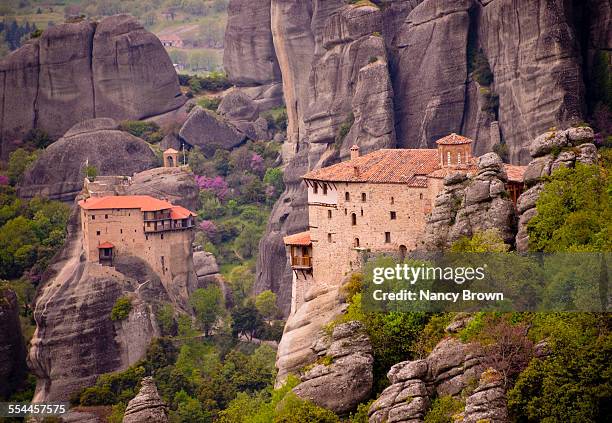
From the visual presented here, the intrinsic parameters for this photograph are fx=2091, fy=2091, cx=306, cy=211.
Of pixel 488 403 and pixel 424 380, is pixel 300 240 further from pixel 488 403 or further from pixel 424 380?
pixel 488 403

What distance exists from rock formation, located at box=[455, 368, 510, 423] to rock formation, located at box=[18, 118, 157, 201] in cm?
7981

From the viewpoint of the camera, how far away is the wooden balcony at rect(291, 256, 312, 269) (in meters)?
85.9

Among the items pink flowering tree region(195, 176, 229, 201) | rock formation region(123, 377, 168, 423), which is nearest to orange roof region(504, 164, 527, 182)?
rock formation region(123, 377, 168, 423)

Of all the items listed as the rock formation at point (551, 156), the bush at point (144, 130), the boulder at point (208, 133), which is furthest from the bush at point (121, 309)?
the rock formation at point (551, 156)

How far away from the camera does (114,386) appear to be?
116 metres

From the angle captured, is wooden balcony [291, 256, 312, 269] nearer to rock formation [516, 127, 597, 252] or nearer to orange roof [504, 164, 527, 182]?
orange roof [504, 164, 527, 182]

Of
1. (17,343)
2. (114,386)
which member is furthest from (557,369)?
(17,343)

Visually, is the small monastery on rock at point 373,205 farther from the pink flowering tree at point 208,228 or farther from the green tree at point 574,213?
the pink flowering tree at point 208,228

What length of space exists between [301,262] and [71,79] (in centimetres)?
7528

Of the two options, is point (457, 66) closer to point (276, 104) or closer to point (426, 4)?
point (426, 4)

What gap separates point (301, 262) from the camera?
8631 cm

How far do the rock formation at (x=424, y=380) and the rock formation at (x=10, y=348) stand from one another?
2044 inches

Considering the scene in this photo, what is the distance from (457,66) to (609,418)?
53.1 metres

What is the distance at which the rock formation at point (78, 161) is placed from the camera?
5782 inches
